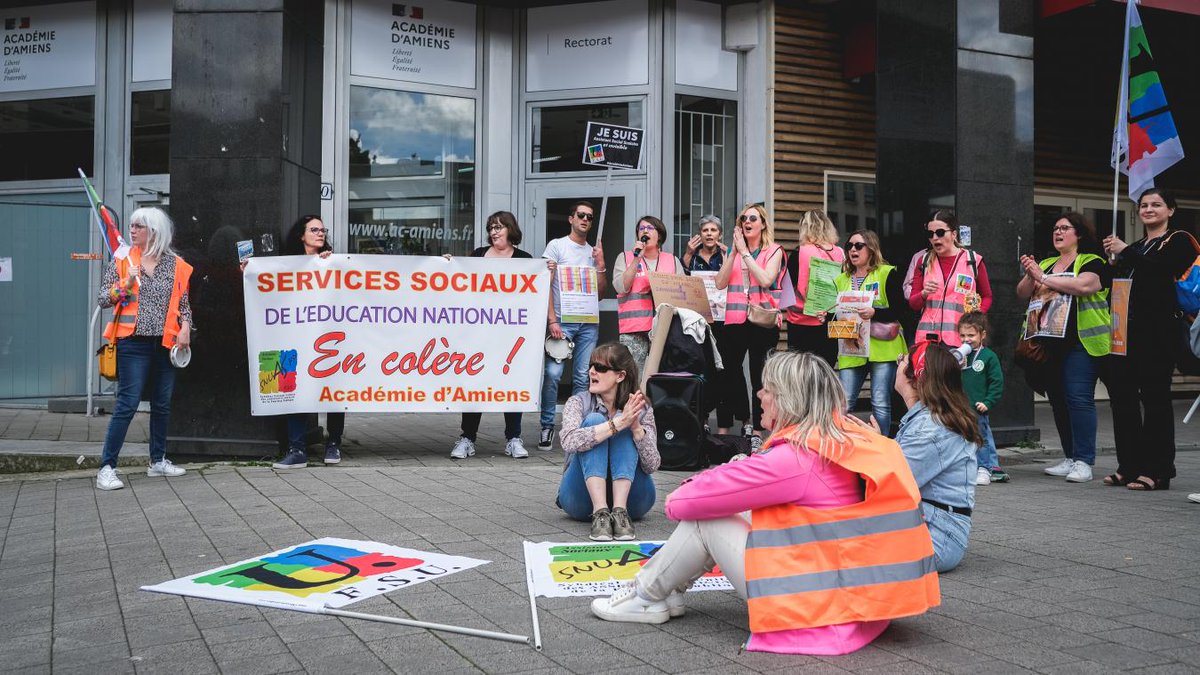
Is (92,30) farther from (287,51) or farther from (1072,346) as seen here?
(1072,346)

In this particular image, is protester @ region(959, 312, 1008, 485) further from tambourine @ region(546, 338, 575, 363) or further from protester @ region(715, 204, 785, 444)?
tambourine @ region(546, 338, 575, 363)

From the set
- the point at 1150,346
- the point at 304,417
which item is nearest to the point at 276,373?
the point at 304,417

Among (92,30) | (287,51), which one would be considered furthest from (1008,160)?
(92,30)

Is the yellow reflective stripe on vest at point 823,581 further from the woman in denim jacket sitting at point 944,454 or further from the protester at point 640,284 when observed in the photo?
the protester at point 640,284

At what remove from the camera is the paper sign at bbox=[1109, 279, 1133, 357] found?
24.9 feet

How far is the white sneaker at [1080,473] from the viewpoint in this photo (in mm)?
7990

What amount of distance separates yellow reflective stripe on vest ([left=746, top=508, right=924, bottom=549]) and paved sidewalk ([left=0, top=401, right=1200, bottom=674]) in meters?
0.42

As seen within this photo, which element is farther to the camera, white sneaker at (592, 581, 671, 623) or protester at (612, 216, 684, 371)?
protester at (612, 216, 684, 371)

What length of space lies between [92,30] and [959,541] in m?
12.5

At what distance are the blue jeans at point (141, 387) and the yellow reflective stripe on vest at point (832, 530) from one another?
5.37 m

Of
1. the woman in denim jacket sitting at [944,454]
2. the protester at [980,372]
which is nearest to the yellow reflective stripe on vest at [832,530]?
the woman in denim jacket sitting at [944,454]

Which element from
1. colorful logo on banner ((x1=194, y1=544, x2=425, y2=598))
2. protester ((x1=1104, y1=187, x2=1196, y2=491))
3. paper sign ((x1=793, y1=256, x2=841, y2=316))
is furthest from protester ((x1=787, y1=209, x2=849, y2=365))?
colorful logo on banner ((x1=194, y1=544, x2=425, y2=598))

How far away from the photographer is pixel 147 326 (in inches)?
302

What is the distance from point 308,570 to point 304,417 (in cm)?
366
